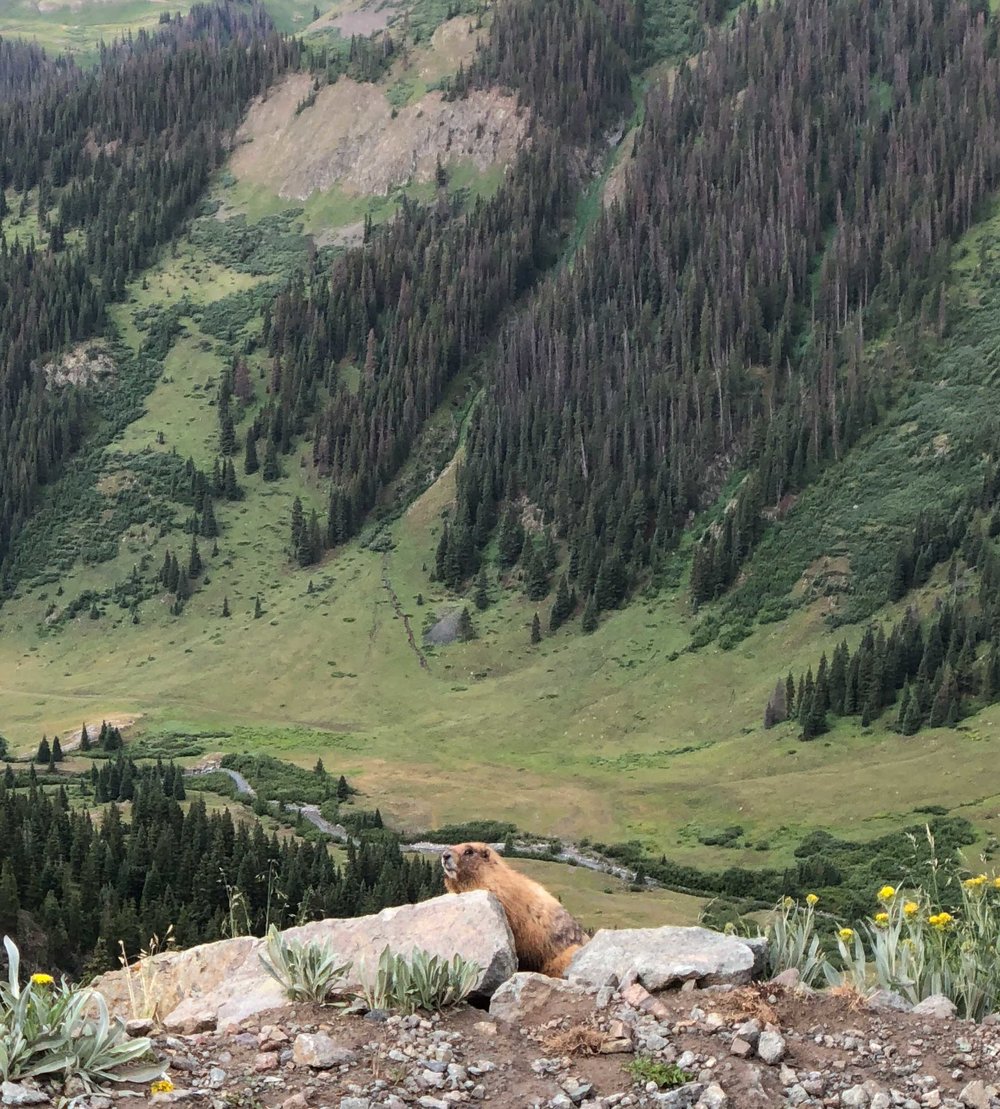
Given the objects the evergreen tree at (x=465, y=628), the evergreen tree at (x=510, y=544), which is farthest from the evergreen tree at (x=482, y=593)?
the evergreen tree at (x=510, y=544)

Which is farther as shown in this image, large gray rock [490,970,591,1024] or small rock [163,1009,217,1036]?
small rock [163,1009,217,1036]

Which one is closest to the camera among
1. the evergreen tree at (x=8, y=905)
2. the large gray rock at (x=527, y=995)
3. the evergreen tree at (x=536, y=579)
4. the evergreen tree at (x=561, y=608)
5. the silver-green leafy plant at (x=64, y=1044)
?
the silver-green leafy plant at (x=64, y=1044)

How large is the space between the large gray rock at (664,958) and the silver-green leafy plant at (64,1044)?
5.48 m

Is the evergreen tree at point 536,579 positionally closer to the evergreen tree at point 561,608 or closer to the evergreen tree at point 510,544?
the evergreen tree at point 561,608

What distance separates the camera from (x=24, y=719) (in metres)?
157

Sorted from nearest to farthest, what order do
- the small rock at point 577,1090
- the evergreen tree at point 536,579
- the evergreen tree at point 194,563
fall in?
the small rock at point 577,1090, the evergreen tree at point 536,579, the evergreen tree at point 194,563

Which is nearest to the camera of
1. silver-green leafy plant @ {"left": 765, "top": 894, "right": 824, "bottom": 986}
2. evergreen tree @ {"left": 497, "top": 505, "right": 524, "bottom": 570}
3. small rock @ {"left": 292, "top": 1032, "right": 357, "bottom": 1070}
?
small rock @ {"left": 292, "top": 1032, "right": 357, "bottom": 1070}

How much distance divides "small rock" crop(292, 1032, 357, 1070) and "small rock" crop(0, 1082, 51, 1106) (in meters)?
2.44

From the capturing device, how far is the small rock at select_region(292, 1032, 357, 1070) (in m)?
13.3

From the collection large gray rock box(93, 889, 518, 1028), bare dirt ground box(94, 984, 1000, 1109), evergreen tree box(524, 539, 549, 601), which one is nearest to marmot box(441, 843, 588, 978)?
large gray rock box(93, 889, 518, 1028)

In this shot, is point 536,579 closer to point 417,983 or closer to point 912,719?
point 912,719

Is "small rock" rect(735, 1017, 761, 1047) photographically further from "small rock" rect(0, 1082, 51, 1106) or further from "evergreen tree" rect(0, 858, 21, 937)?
"evergreen tree" rect(0, 858, 21, 937)

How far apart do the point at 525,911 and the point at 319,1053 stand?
550 cm

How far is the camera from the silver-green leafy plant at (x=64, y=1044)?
39.9ft
